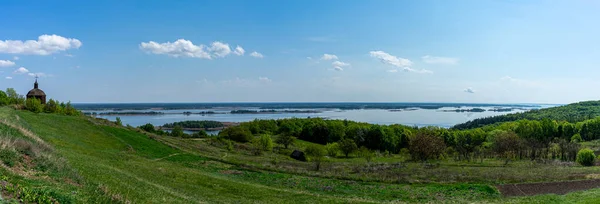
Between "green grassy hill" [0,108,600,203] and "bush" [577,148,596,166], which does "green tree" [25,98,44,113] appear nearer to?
"green grassy hill" [0,108,600,203]

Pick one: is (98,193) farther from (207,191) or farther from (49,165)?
(207,191)

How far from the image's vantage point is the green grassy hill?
12.8 metres

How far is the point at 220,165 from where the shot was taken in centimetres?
4222

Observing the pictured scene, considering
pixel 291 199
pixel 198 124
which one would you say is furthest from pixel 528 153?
pixel 198 124

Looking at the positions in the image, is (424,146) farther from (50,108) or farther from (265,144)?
(50,108)

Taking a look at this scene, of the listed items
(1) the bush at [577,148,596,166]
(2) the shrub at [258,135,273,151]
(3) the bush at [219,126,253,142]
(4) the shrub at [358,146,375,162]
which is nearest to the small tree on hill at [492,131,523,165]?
(1) the bush at [577,148,596,166]

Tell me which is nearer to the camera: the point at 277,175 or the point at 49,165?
the point at 49,165

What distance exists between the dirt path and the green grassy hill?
1.95 meters

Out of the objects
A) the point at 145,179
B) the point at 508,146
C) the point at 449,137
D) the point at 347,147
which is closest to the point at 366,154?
the point at 347,147

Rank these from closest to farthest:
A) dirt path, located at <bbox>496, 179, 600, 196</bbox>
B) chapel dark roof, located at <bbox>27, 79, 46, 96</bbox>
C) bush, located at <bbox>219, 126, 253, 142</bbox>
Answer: dirt path, located at <bbox>496, 179, 600, 196</bbox>
chapel dark roof, located at <bbox>27, 79, 46, 96</bbox>
bush, located at <bbox>219, 126, 253, 142</bbox>

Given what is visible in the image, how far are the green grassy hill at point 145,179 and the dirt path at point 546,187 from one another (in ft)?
6.41

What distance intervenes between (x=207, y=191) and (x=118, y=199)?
39.9ft

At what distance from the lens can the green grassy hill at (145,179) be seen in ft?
42.0

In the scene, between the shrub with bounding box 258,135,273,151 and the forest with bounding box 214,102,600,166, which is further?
the shrub with bounding box 258,135,273,151
